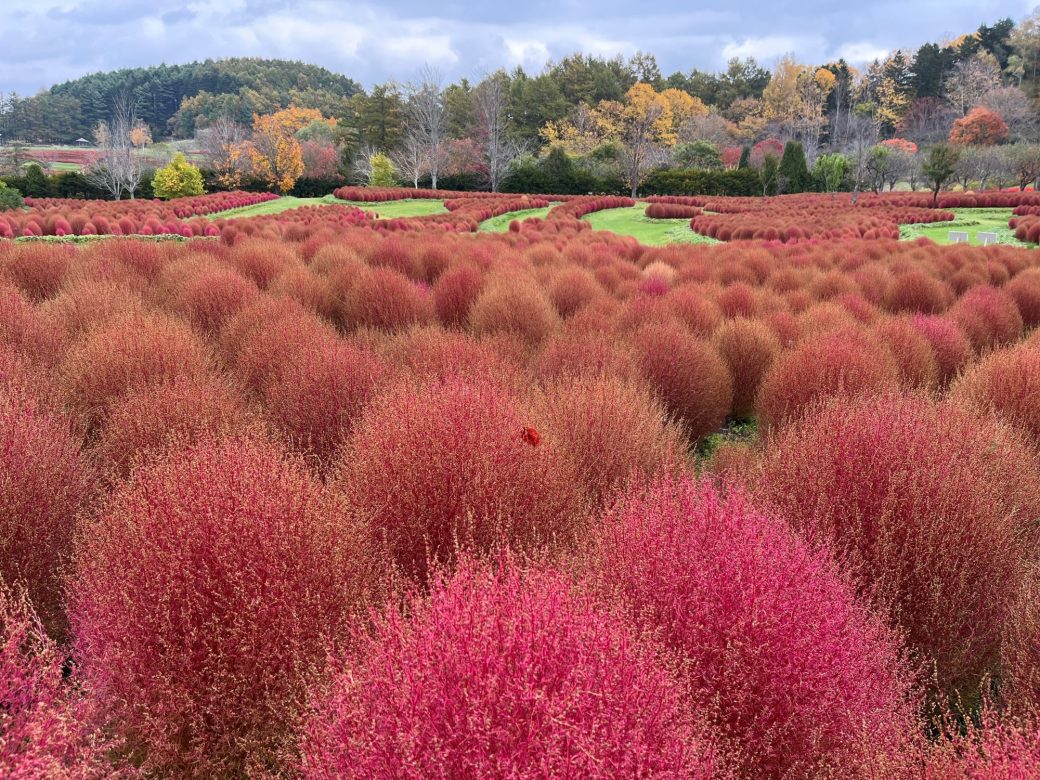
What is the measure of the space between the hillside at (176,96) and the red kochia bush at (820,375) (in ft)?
280

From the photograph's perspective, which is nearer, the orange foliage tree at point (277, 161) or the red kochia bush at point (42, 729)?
the red kochia bush at point (42, 729)

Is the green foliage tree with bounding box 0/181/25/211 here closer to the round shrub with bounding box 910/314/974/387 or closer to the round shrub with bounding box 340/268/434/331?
the round shrub with bounding box 340/268/434/331

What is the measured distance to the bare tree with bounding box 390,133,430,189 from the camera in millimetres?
40250

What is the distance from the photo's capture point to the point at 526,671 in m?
1.47

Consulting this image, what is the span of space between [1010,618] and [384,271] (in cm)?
671

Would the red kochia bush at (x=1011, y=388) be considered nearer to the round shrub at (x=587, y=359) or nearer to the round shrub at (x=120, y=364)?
the round shrub at (x=587, y=359)

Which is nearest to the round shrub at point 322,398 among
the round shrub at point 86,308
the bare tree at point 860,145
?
the round shrub at point 86,308

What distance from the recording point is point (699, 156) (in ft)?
149

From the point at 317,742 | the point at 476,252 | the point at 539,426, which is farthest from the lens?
A: the point at 476,252

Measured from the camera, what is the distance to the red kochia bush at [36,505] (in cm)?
285

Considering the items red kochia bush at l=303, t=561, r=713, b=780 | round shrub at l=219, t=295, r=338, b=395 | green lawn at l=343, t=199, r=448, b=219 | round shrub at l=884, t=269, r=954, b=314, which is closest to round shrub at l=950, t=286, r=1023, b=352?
round shrub at l=884, t=269, r=954, b=314

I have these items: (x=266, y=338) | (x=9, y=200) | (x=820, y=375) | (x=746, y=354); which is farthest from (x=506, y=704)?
(x=9, y=200)

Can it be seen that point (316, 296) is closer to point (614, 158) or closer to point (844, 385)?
point (844, 385)

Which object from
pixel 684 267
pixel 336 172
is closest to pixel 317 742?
pixel 684 267
